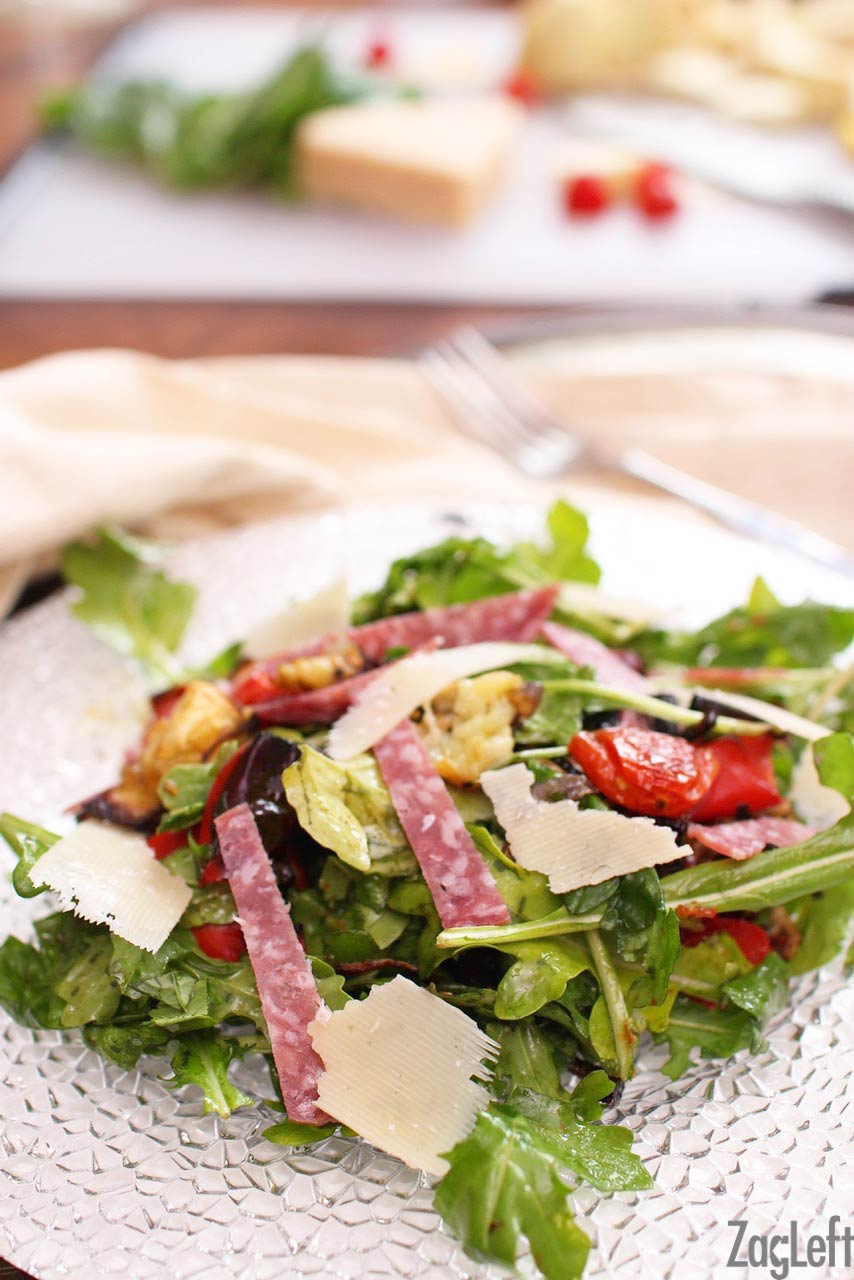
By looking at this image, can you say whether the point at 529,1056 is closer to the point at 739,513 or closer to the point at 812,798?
the point at 812,798

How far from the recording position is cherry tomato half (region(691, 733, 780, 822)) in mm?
1861

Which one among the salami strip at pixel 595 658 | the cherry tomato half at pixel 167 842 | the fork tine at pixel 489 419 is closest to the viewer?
the cherry tomato half at pixel 167 842

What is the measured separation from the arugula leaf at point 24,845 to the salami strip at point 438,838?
1.71 ft

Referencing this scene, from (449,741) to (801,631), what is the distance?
783mm

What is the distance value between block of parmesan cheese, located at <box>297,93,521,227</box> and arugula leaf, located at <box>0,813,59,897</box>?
131 inches

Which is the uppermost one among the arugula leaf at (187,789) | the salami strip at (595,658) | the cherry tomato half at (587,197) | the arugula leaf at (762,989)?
the cherry tomato half at (587,197)

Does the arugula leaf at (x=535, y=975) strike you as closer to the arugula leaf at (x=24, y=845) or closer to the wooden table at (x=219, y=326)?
the arugula leaf at (x=24, y=845)

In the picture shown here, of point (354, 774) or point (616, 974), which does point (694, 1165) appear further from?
point (354, 774)

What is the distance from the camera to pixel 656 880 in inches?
65.8

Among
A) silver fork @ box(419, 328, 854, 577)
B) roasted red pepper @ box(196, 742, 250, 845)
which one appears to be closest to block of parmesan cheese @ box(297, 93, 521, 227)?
silver fork @ box(419, 328, 854, 577)

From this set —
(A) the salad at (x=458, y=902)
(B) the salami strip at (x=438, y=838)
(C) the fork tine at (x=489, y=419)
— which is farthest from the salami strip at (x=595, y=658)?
(C) the fork tine at (x=489, y=419)

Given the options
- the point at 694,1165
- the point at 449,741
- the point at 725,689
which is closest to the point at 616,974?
the point at 694,1165

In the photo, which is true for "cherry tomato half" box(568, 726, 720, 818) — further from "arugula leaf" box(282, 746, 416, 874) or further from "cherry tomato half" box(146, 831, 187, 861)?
"cherry tomato half" box(146, 831, 187, 861)
